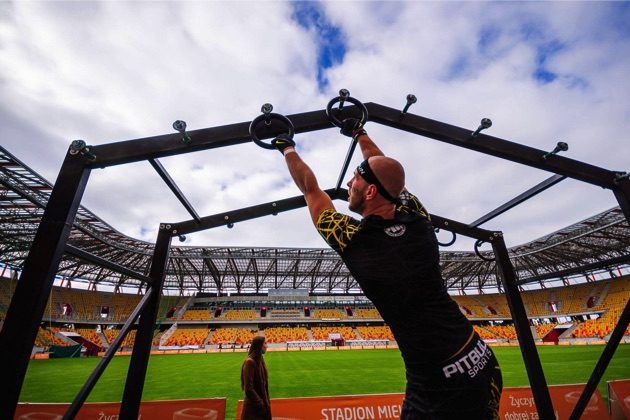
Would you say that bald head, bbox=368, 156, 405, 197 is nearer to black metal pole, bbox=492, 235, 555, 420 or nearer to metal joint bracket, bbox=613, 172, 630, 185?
metal joint bracket, bbox=613, 172, 630, 185

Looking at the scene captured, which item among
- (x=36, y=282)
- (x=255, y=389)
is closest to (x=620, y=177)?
(x=36, y=282)

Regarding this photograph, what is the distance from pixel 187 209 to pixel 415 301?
247cm

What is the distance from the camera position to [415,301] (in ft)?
4.84

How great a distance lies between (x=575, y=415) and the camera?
2984mm

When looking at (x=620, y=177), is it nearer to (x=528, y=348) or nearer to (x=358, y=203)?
(x=528, y=348)

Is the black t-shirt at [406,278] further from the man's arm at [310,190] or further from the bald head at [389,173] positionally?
the bald head at [389,173]

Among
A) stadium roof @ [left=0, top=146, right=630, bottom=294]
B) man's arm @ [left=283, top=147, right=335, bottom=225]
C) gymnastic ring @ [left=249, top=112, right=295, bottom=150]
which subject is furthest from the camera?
stadium roof @ [left=0, top=146, right=630, bottom=294]

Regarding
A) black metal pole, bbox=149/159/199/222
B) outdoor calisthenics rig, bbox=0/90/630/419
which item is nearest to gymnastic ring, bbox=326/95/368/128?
outdoor calisthenics rig, bbox=0/90/630/419

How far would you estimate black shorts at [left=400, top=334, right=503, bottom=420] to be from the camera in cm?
139

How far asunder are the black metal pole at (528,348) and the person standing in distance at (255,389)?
366 centimetres

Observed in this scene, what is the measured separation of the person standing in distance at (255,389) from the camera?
4.69 metres

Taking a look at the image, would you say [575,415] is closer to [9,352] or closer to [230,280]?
[9,352]

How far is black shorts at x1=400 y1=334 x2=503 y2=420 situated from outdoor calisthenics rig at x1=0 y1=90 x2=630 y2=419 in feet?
5.37

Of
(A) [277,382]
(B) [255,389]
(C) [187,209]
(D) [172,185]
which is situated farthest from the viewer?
(A) [277,382]
